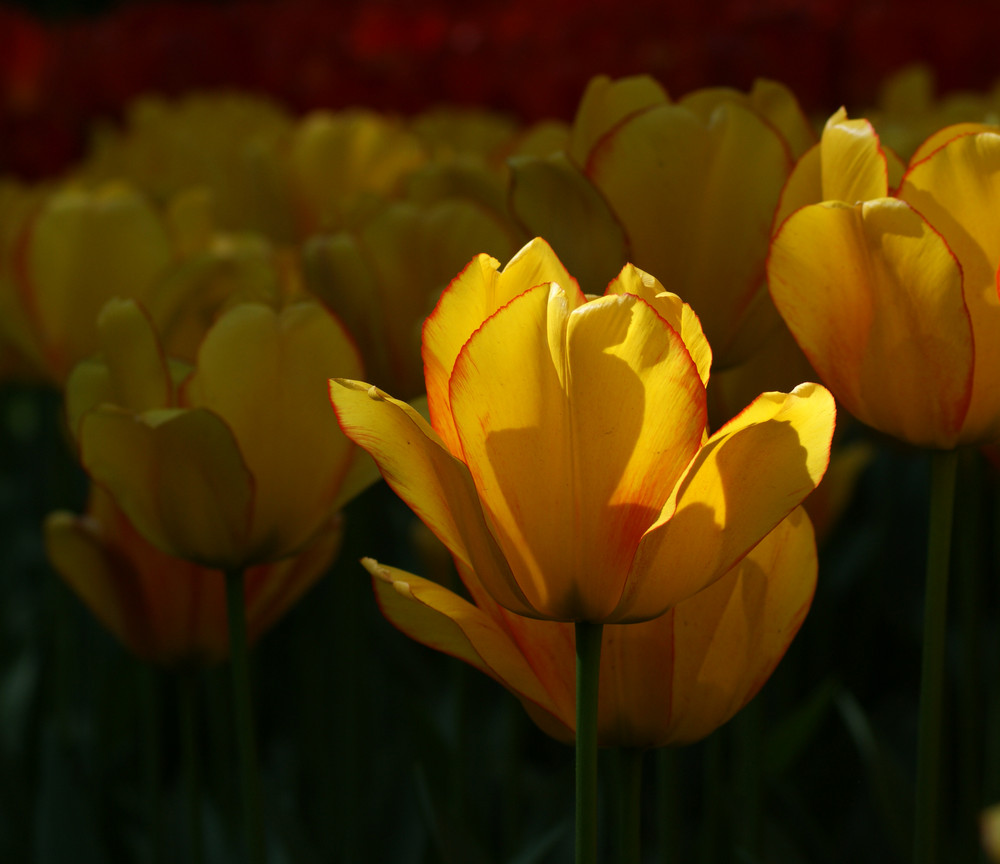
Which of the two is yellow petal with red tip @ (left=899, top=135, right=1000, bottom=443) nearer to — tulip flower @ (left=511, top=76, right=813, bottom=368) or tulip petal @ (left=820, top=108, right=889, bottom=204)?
tulip petal @ (left=820, top=108, right=889, bottom=204)

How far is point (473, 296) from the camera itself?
44 centimetres

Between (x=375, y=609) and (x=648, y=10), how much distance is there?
1.75 meters

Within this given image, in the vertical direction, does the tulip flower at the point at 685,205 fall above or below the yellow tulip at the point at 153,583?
above

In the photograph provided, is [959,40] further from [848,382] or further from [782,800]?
[848,382]

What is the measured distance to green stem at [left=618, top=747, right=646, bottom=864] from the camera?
1.71ft

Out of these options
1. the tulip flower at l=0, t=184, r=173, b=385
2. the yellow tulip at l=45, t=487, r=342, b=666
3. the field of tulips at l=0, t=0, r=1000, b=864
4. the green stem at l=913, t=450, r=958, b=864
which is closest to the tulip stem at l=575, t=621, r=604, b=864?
the field of tulips at l=0, t=0, r=1000, b=864

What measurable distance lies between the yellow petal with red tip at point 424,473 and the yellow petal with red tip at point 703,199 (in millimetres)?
229

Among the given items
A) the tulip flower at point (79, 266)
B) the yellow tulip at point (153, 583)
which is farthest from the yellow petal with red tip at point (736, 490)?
the tulip flower at point (79, 266)

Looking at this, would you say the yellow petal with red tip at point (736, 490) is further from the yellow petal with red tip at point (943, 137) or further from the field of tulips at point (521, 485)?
the yellow petal with red tip at point (943, 137)

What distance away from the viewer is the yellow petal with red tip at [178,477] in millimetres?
604

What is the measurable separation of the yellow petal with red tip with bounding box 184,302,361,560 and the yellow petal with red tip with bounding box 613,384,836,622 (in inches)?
10.0

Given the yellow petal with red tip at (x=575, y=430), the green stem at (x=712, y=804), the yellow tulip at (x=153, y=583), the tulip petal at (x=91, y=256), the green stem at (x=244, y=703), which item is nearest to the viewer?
the yellow petal with red tip at (x=575, y=430)

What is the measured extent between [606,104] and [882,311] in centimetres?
26

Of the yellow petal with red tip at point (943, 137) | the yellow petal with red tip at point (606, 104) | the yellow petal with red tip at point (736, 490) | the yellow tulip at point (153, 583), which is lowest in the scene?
the yellow tulip at point (153, 583)
